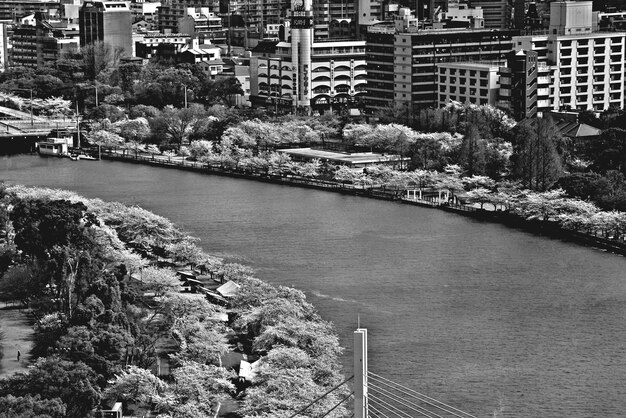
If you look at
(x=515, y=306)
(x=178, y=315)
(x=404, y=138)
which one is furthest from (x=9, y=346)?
(x=404, y=138)

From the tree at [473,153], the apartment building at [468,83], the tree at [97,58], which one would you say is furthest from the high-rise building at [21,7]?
the tree at [473,153]

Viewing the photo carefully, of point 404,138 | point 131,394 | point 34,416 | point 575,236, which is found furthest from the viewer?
point 404,138

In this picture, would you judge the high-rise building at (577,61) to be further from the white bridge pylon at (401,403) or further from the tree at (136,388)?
the tree at (136,388)

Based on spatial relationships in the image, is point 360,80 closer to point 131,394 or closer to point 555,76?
point 555,76

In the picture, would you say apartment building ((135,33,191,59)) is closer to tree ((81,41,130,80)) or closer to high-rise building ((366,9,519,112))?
tree ((81,41,130,80))

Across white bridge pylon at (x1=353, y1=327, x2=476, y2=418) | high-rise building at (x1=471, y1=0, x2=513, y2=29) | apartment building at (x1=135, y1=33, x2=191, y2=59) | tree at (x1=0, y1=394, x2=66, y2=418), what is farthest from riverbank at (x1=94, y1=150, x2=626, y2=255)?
high-rise building at (x1=471, y1=0, x2=513, y2=29)

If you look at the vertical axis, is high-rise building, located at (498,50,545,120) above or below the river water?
above

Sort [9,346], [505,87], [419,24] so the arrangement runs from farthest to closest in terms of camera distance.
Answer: [419,24] → [505,87] → [9,346]
